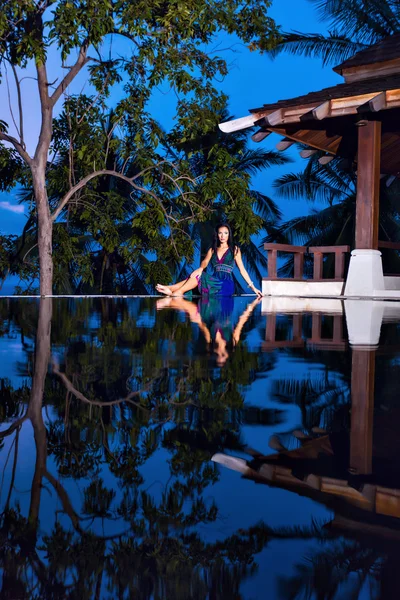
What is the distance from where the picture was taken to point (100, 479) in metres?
1.13

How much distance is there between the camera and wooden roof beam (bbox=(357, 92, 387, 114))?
9.87 metres

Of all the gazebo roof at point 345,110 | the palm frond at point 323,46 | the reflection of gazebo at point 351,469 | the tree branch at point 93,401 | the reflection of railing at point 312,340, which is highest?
the palm frond at point 323,46

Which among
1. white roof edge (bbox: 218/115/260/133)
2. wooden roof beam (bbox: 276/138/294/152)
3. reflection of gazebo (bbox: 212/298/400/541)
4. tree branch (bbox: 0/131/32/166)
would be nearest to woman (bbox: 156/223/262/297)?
white roof edge (bbox: 218/115/260/133)

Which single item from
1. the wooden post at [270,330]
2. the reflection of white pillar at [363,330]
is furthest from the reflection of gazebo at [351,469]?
the wooden post at [270,330]

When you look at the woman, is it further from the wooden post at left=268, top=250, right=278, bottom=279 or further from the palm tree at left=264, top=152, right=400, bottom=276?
the palm tree at left=264, top=152, right=400, bottom=276

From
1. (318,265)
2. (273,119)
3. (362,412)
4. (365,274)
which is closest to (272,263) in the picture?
(318,265)

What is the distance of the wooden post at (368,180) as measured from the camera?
11.1 meters

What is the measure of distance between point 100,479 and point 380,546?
0.47 metres

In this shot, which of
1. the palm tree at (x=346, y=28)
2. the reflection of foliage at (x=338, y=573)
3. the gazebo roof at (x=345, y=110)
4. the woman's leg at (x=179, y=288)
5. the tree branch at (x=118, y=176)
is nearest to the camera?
the reflection of foliage at (x=338, y=573)

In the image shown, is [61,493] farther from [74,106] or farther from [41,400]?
[74,106]

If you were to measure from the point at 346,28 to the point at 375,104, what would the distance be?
14.7 m

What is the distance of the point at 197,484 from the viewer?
113cm

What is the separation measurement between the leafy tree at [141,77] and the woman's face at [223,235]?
11.5 ft

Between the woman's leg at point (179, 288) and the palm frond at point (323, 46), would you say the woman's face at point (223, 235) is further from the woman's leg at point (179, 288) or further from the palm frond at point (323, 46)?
the palm frond at point (323, 46)
